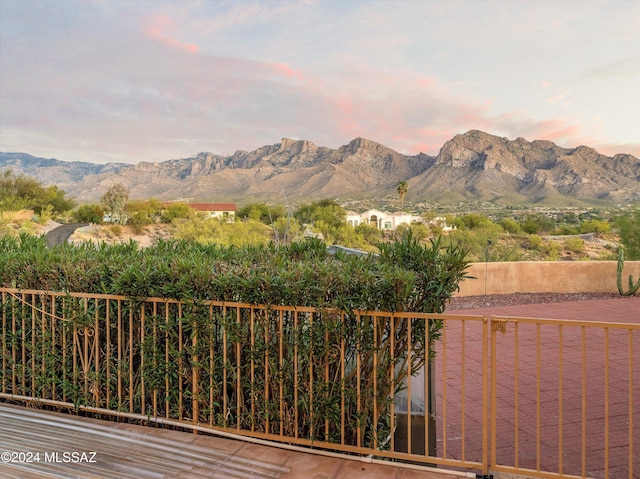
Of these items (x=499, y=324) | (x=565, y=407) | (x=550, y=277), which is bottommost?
(x=565, y=407)

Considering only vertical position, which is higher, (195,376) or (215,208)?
(215,208)

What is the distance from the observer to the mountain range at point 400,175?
4801 centimetres

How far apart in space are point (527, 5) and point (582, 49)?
25.8 ft

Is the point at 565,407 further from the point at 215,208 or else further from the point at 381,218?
the point at 215,208

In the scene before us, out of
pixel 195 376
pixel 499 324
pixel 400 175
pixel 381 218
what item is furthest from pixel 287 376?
pixel 400 175

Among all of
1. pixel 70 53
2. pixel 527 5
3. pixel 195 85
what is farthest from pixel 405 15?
pixel 195 85

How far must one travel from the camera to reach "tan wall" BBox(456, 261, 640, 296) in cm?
1285

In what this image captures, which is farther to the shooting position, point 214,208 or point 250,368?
point 214,208

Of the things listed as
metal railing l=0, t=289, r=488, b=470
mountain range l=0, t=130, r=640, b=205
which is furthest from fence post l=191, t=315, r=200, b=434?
mountain range l=0, t=130, r=640, b=205

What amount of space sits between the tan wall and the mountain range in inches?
1327

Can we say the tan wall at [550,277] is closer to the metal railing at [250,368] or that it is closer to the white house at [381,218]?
the metal railing at [250,368]

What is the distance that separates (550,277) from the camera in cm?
1296

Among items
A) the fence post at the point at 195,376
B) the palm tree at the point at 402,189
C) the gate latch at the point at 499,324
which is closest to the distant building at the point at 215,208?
the palm tree at the point at 402,189

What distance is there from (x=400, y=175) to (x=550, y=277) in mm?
43096
